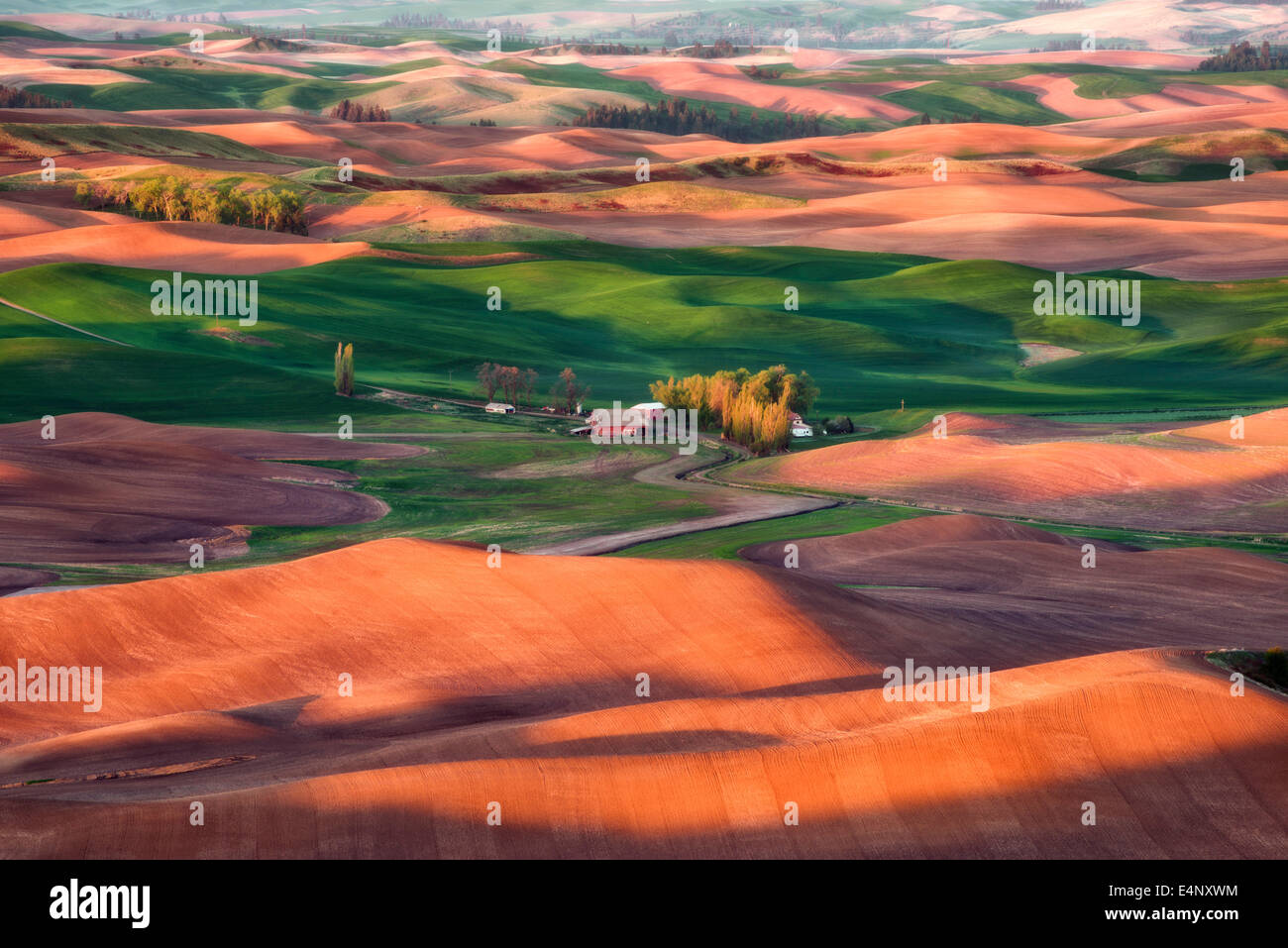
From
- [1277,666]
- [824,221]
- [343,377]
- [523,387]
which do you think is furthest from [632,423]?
[824,221]

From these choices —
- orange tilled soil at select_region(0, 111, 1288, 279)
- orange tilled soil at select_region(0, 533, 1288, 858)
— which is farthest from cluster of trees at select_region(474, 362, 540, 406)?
orange tilled soil at select_region(0, 533, 1288, 858)

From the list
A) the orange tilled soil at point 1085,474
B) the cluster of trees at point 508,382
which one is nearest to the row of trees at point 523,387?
the cluster of trees at point 508,382

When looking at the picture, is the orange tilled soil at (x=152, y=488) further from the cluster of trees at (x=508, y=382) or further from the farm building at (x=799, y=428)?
the farm building at (x=799, y=428)

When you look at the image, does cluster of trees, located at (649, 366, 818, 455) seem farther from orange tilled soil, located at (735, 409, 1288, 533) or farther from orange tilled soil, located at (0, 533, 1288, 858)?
orange tilled soil, located at (0, 533, 1288, 858)

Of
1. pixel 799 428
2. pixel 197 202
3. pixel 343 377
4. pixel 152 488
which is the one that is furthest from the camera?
pixel 197 202

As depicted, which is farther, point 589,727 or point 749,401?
point 749,401

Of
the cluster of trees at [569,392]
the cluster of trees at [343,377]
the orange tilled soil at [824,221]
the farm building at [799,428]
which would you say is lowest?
the farm building at [799,428]

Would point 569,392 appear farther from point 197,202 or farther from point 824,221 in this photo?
point 824,221
